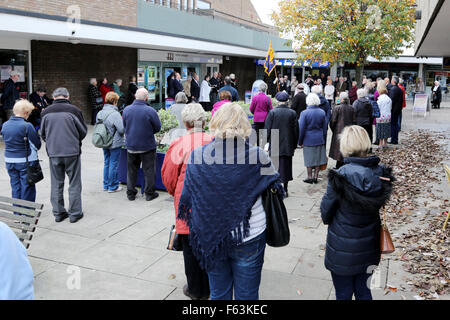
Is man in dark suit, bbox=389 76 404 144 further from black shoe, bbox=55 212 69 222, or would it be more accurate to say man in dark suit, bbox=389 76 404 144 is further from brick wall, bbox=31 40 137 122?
brick wall, bbox=31 40 137 122

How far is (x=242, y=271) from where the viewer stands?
318cm

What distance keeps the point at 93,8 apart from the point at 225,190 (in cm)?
1442

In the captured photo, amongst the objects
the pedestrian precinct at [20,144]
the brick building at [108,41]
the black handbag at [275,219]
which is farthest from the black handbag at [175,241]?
the brick building at [108,41]

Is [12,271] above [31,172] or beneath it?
above

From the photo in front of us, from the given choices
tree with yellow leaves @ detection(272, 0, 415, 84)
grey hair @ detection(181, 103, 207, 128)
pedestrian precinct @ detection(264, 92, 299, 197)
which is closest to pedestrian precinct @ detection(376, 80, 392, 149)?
tree with yellow leaves @ detection(272, 0, 415, 84)

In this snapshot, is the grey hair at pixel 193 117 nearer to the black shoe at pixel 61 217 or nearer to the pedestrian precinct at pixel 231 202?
the pedestrian precinct at pixel 231 202

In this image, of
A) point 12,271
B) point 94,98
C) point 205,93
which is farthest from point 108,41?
point 12,271

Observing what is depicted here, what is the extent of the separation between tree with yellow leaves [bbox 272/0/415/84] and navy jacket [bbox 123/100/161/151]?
11828mm

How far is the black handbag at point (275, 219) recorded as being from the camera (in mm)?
3227

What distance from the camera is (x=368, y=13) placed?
17.2m

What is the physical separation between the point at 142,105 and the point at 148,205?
160 cm

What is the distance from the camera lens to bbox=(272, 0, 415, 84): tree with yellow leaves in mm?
17125

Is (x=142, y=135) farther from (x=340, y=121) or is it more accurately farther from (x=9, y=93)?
(x=9, y=93)

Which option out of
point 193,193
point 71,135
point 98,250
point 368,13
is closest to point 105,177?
point 71,135
